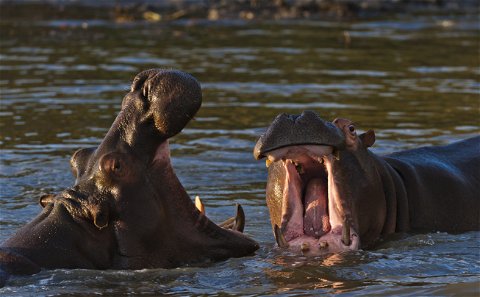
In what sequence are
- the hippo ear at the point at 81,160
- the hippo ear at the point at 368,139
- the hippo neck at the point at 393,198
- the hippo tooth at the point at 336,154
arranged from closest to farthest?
1. the hippo ear at the point at 81,160
2. the hippo tooth at the point at 336,154
3. the hippo ear at the point at 368,139
4. the hippo neck at the point at 393,198

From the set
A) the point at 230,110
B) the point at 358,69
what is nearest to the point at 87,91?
the point at 230,110

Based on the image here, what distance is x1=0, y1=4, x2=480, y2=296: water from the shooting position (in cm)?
604

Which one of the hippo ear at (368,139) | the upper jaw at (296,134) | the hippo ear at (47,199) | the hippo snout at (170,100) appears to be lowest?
the hippo ear at (47,199)

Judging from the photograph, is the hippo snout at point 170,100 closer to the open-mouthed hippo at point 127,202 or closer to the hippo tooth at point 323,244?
the open-mouthed hippo at point 127,202

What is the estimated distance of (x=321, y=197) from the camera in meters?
6.52

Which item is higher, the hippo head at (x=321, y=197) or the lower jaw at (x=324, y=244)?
the hippo head at (x=321, y=197)

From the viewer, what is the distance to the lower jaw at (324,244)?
6.40 metres

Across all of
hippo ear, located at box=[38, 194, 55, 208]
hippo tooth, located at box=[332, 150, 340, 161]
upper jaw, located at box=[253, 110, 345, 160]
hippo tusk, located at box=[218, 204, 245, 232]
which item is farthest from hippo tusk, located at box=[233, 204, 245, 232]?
hippo ear, located at box=[38, 194, 55, 208]

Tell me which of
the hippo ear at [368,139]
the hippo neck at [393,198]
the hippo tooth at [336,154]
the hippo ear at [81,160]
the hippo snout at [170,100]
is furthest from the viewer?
the hippo neck at [393,198]

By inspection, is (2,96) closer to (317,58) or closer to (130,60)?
(130,60)

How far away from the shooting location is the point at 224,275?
611cm

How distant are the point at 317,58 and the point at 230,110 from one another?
3894 mm

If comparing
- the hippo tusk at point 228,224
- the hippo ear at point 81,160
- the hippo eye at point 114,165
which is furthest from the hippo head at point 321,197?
the hippo ear at point 81,160

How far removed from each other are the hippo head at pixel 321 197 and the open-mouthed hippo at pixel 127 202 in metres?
0.63
